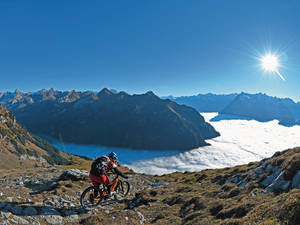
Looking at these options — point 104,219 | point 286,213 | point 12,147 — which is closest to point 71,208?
point 104,219

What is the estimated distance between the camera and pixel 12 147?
16788 cm

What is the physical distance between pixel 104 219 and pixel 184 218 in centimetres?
751

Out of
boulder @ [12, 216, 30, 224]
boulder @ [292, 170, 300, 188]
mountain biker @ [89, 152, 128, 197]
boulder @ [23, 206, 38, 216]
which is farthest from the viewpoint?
boulder @ [292, 170, 300, 188]

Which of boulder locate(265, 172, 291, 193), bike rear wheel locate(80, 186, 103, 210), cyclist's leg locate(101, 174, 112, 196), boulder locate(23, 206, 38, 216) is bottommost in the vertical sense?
boulder locate(23, 206, 38, 216)

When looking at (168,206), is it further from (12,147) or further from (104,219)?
(12,147)

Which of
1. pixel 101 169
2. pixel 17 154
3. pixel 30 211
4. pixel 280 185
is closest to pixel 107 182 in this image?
pixel 101 169

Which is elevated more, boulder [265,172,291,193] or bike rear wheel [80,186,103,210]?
boulder [265,172,291,193]

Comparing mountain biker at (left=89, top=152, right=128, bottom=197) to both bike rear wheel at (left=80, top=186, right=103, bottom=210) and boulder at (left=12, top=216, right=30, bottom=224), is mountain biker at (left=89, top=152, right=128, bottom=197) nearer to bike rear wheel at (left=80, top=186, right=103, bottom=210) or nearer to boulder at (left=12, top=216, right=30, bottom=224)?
bike rear wheel at (left=80, top=186, right=103, bottom=210)

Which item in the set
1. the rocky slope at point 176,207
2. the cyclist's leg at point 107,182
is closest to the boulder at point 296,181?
the rocky slope at point 176,207

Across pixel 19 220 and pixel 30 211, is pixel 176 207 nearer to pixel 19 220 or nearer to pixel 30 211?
pixel 30 211

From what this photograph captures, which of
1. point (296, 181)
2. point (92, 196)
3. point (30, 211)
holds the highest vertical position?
point (296, 181)

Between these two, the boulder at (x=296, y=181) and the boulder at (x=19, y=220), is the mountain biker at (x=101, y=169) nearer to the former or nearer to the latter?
the boulder at (x=19, y=220)

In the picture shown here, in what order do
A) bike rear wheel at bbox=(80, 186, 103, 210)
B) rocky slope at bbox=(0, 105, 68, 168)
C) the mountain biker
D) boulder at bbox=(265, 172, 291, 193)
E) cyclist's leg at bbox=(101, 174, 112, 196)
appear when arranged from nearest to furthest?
the mountain biker
cyclist's leg at bbox=(101, 174, 112, 196)
bike rear wheel at bbox=(80, 186, 103, 210)
boulder at bbox=(265, 172, 291, 193)
rocky slope at bbox=(0, 105, 68, 168)

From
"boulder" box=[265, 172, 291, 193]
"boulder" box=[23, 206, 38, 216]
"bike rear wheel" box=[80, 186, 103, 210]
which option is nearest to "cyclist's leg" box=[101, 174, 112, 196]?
"bike rear wheel" box=[80, 186, 103, 210]
